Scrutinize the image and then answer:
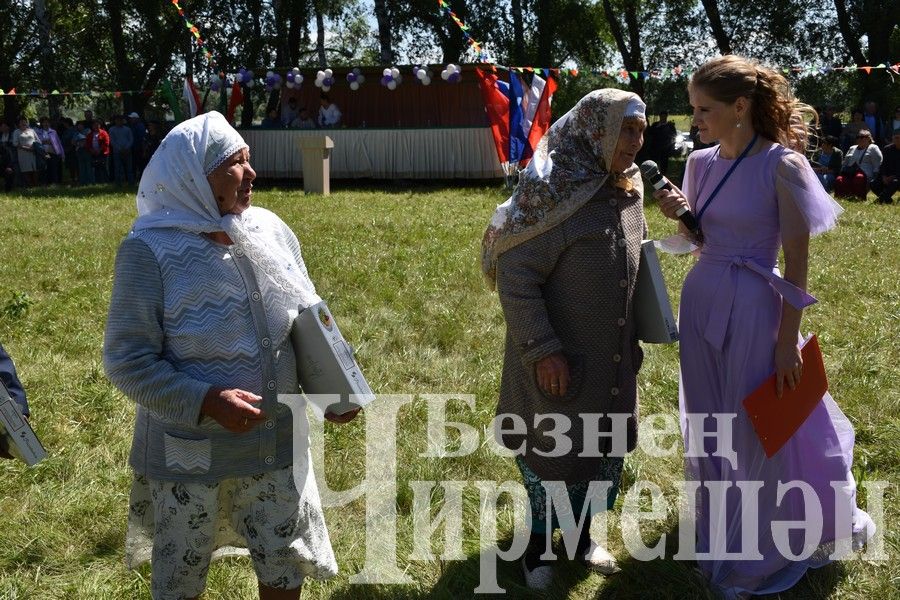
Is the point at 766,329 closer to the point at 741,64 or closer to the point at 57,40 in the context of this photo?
the point at 741,64

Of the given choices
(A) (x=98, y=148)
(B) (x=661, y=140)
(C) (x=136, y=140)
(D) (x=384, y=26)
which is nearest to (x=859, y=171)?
(B) (x=661, y=140)

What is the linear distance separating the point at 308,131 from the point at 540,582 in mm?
16679

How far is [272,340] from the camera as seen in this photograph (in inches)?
97.6

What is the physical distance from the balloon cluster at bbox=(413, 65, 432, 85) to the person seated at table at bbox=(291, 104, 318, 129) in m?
2.55

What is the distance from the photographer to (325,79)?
19.4 m

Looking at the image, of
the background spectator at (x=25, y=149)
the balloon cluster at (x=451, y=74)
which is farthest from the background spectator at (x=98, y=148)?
the balloon cluster at (x=451, y=74)

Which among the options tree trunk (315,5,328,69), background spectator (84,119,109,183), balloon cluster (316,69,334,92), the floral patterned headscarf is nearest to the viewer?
the floral patterned headscarf

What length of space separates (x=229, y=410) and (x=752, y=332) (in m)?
1.77

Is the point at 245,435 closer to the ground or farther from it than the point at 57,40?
closer to the ground

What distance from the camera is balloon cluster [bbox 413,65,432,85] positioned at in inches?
714

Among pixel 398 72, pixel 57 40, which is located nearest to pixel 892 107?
pixel 398 72

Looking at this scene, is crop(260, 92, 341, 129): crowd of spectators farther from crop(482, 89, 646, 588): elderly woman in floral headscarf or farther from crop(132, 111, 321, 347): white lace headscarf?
crop(132, 111, 321, 347): white lace headscarf

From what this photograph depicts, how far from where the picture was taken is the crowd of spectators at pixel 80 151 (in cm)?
1997

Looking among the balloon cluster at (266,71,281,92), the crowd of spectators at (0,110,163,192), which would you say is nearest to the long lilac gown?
the balloon cluster at (266,71,281,92)
